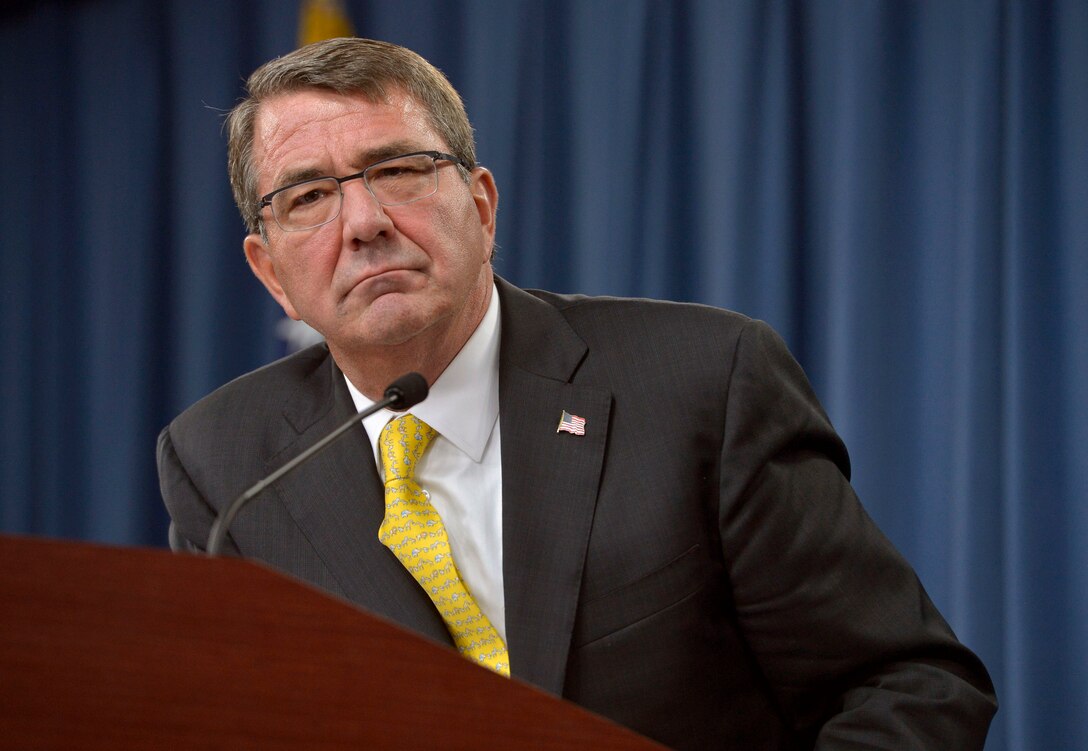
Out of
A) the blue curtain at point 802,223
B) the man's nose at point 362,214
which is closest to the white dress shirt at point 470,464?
the man's nose at point 362,214

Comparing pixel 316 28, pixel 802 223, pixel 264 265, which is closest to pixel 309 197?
pixel 264 265

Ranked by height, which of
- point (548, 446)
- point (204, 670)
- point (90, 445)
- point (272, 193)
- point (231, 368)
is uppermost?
point (272, 193)

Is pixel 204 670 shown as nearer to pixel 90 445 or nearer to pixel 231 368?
pixel 231 368

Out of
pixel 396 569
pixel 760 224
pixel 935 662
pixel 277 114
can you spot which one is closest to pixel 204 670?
pixel 396 569

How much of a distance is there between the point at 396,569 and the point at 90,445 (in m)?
2.56

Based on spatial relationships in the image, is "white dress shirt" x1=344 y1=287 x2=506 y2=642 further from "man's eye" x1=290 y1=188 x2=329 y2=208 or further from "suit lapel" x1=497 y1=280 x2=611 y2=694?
Result: "man's eye" x1=290 y1=188 x2=329 y2=208

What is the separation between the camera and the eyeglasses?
63.8 inches

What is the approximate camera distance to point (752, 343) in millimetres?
1562

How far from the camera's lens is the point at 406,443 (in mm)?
1657

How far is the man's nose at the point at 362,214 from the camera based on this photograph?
158cm

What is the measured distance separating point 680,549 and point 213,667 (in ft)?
2.97

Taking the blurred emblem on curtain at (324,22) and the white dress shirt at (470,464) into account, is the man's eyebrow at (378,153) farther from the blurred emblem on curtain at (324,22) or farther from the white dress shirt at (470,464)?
the blurred emblem on curtain at (324,22)

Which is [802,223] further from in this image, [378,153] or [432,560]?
[432,560]

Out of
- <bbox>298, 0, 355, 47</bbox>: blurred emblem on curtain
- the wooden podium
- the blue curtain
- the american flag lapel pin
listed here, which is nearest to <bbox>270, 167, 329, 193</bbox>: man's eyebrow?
the american flag lapel pin
